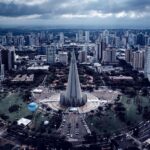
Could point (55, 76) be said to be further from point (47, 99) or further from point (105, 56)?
point (105, 56)

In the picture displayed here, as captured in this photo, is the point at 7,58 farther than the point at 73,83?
Yes

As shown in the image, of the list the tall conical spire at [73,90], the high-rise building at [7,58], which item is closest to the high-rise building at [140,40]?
the high-rise building at [7,58]

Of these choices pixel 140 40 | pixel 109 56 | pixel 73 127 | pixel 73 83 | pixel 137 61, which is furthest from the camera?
pixel 140 40

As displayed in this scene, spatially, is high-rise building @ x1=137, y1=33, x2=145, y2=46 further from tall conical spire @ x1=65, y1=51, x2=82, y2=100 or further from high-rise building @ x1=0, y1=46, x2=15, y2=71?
tall conical spire @ x1=65, y1=51, x2=82, y2=100

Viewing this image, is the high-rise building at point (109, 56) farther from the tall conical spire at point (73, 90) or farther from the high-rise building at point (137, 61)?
the tall conical spire at point (73, 90)

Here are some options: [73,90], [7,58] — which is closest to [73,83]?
[73,90]

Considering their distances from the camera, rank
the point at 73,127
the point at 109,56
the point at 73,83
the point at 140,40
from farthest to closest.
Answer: the point at 140,40
the point at 109,56
the point at 73,83
the point at 73,127

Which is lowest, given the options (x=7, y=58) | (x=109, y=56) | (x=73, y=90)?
(x=73, y=90)

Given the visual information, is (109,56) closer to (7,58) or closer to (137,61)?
(137,61)

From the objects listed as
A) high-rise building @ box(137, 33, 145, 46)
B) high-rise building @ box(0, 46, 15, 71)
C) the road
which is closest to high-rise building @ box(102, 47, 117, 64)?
high-rise building @ box(0, 46, 15, 71)

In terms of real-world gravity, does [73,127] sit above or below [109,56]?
below
